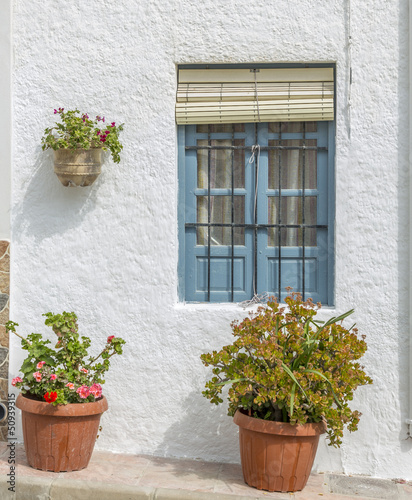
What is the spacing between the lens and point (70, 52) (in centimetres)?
551

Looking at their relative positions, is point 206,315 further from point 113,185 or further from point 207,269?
point 113,185

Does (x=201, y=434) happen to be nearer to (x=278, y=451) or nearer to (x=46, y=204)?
(x=278, y=451)

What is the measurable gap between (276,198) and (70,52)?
1973mm

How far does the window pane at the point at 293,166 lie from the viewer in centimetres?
554

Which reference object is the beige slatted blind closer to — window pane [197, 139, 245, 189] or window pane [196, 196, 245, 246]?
window pane [197, 139, 245, 189]

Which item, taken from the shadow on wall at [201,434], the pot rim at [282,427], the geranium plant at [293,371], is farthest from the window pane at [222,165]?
the pot rim at [282,427]

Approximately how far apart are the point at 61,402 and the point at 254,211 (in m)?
2.06

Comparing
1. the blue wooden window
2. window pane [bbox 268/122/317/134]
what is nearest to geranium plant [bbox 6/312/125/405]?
the blue wooden window

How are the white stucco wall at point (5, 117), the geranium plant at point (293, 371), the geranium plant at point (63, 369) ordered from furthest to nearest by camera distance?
the white stucco wall at point (5, 117), the geranium plant at point (63, 369), the geranium plant at point (293, 371)

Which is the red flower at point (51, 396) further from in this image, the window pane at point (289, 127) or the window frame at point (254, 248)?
the window pane at point (289, 127)

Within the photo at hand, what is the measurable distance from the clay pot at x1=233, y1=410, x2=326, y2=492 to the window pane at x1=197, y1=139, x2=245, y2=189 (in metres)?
1.86

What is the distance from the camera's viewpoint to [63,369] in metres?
4.97

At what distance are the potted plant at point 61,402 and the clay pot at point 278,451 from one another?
1062mm

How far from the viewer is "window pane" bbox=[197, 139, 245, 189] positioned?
5.61 m
